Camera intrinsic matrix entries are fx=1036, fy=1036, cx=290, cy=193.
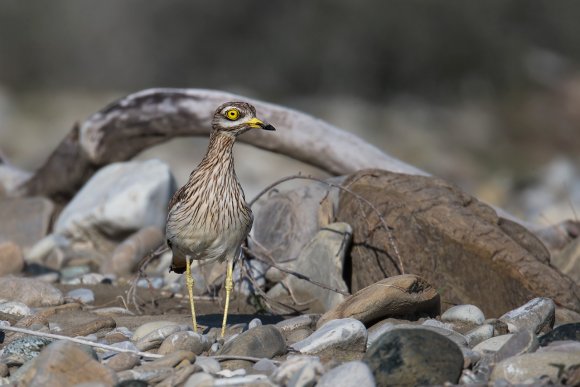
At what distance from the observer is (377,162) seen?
10.2 m

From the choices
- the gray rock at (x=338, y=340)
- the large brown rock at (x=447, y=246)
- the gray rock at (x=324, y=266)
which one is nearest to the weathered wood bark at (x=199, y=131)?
the large brown rock at (x=447, y=246)

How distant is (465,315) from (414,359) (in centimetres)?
171

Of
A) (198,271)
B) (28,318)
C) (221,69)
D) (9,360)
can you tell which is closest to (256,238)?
(198,271)

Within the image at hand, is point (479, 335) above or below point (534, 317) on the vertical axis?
below

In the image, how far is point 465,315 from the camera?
688 centimetres

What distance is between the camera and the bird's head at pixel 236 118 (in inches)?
257

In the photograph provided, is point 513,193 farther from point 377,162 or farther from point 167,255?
point 167,255

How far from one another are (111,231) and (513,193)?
8.14 metres

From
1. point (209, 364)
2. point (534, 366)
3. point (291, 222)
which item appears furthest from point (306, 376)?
point (291, 222)

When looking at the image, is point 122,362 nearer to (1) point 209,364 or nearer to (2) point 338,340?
(1) point 209,364

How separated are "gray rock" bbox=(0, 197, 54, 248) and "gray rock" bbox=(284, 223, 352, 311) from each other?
3748mm

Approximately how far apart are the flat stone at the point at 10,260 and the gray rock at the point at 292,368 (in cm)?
460

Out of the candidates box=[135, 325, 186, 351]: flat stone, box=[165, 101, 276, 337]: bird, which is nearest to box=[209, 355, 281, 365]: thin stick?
box=[135, 325, 186, 351]: flat stone

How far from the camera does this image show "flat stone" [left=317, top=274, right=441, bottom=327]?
6.49m
